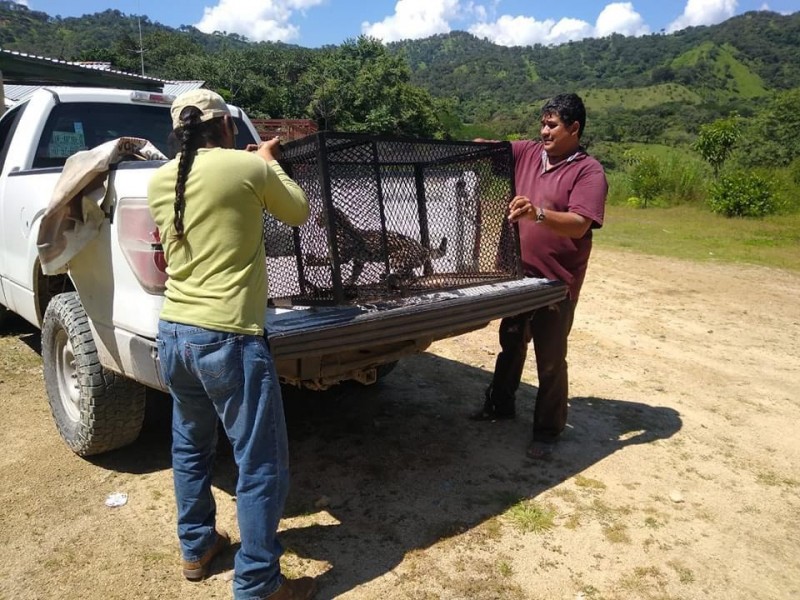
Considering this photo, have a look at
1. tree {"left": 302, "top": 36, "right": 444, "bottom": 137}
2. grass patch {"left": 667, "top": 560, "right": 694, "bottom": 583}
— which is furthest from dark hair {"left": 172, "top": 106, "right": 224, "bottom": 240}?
tree {"left": 302, "top": 36, "right": 444, "bottom": 137}

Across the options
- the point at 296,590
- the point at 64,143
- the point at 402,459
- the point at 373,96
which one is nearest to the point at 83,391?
the point at 296,590

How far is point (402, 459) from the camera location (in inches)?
140

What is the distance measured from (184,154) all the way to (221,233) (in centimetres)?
29

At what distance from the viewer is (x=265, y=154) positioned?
2391 millimetres

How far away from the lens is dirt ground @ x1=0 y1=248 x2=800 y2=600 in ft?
8.40

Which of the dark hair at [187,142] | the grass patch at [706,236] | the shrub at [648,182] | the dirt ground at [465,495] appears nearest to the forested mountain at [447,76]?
the dark hair at [187,142]

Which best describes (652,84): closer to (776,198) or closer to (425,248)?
(776,198)

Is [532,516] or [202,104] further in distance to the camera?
[532,516]

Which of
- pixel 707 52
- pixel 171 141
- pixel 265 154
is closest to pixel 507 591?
pixel 265 154

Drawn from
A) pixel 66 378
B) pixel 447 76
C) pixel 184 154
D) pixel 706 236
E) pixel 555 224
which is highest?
pixel 447 76

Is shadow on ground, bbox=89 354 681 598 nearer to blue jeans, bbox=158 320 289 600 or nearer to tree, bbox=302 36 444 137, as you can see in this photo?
blue jeans, bbox=158 320 289 600

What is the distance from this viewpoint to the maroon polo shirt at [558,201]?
330cm

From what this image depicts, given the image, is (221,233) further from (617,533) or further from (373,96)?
(373,96)

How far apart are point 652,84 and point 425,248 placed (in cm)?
14756
